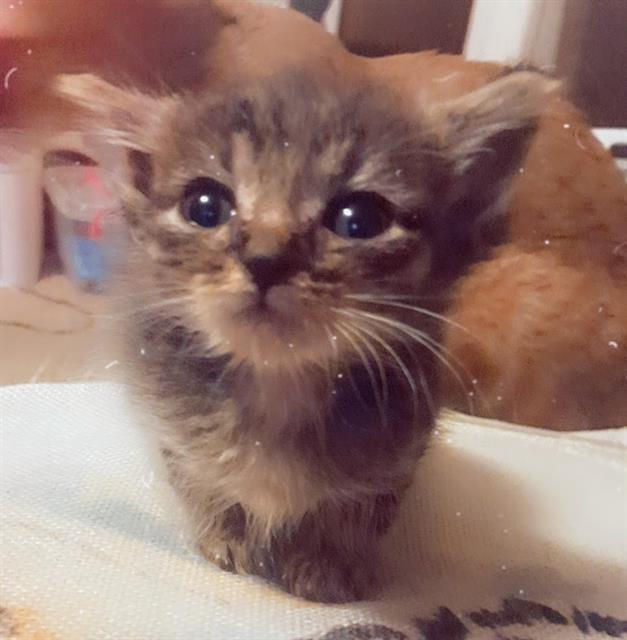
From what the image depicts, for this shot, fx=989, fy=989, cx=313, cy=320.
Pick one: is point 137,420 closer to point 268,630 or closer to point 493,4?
point 268,630

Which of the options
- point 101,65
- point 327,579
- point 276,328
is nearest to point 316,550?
point 327,579

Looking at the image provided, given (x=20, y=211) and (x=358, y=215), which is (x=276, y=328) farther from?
(x=20, y=211)

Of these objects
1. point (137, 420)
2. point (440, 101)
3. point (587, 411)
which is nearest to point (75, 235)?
point (137, 420)

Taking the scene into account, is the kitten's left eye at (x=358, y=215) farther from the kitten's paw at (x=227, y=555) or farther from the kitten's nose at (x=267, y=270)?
the kitten's paw at (x=227, y=555)

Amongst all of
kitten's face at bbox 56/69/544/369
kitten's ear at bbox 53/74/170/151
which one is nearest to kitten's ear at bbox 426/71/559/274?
kitten's face at bbox 56/69/544/369

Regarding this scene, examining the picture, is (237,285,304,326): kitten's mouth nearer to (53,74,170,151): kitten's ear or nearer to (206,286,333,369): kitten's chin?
(206,286,333,369): kitten's chin

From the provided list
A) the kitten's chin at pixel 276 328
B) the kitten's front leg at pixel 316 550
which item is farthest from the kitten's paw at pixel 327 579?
the kitten's chin at pixel 276 328

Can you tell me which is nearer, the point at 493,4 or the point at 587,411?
the point at 493,4
